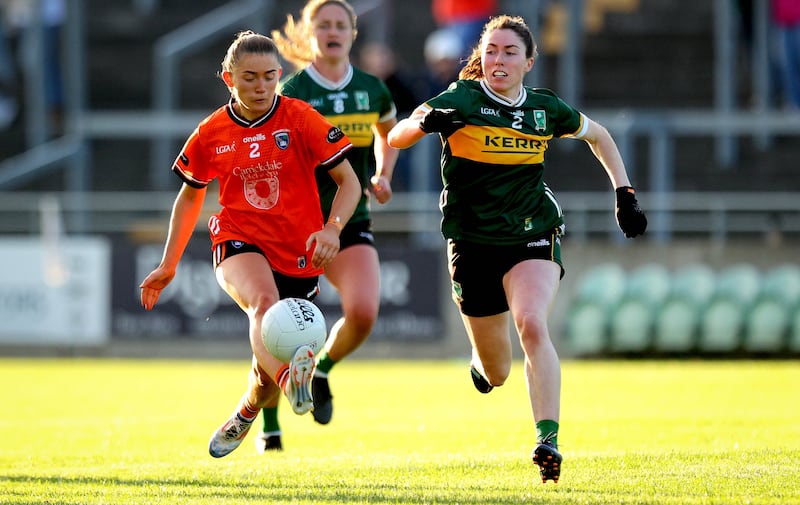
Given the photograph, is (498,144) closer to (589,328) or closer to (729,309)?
(589,328)

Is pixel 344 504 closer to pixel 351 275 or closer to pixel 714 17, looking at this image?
pixel 351 275

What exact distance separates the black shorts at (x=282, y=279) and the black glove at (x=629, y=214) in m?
1.66

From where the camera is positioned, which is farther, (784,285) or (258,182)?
(784,285)

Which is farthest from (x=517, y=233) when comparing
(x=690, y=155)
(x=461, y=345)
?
(x=690, y=155)

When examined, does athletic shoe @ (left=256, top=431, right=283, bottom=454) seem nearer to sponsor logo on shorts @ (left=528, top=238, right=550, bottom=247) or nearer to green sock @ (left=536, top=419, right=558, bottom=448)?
sponsor logo on shorts @ (left=528, top=238, right=550, bottom=247)

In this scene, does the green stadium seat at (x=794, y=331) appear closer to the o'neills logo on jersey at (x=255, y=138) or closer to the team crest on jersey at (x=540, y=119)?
the team crest on jersey at (x=540, y=119)

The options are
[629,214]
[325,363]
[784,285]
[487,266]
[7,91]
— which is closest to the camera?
[629,214]

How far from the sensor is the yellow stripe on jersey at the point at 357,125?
8.98 meters

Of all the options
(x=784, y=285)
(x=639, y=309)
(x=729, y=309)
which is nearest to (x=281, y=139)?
(x=639, y=309)

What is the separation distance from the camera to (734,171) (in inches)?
794

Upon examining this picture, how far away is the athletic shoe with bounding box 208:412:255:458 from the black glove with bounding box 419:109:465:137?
190 centimetres

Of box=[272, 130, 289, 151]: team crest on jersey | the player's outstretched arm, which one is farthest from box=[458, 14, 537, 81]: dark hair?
the player's outstretched arm

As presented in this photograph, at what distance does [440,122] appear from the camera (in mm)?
7066

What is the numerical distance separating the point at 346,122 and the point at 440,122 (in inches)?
79.3
